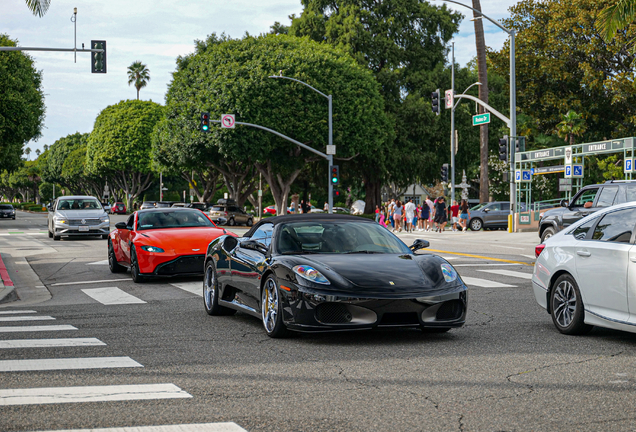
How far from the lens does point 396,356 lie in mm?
7020

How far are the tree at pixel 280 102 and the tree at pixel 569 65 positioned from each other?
868 cm

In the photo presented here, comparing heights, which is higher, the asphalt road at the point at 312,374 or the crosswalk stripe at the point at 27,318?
the asphalt road at the point at 312,374

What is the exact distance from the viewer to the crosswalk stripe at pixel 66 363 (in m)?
6.55

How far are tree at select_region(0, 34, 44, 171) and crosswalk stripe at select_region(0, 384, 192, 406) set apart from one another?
152ft

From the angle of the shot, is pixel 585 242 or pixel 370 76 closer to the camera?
pixel 585 242

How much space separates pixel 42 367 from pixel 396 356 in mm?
3043

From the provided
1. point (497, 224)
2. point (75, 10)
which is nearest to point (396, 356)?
point (75, 10)

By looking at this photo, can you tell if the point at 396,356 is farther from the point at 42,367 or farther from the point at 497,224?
the point at 497,224

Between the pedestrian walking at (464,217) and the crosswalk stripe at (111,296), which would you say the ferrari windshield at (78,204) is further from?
the pedestrian walking at (464,217)

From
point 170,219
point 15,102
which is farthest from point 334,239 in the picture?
point 15,102

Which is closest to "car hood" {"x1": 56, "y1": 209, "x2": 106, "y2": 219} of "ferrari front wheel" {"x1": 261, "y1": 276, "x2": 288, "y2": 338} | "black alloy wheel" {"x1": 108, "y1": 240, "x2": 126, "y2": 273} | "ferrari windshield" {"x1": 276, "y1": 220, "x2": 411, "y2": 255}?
"black alloy wheel" {"x1": 108, "y1": 240, "x2": 126, "y2": 273}

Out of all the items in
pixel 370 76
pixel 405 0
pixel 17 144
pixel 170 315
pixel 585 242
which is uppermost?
pixel 405 0

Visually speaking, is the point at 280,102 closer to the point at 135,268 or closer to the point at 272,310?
the point at 135,268

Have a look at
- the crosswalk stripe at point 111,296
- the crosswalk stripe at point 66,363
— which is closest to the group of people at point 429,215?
the crosswalk stripe at point 111,296
